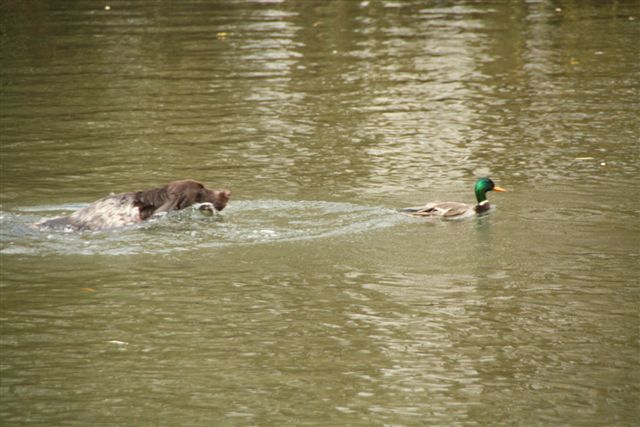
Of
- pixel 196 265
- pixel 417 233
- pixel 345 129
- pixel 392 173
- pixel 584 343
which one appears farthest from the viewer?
pixel 345 129

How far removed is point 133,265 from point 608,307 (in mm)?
3818

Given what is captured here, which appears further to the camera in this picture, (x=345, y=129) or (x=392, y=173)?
(x=345, y=129)

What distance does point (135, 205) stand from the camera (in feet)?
39.5

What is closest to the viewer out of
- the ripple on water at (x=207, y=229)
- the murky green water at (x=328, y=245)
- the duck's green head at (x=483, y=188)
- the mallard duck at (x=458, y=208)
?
the murky green water at (x=328, y=245)

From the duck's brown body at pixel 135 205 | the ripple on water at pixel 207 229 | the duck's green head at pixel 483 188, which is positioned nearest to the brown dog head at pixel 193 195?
the duck's brown body at pixel 135 205

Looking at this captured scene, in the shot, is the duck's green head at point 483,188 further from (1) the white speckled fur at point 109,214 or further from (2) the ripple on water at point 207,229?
(1) the white speckled fur at point 109,214

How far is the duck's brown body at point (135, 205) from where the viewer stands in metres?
11.9

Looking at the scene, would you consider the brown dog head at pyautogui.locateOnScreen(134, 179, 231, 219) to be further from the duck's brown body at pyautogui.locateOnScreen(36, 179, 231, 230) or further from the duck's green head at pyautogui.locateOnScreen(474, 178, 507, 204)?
the duck's green head at pyautogui.locateOnScreen(474, 178, 507, 204)

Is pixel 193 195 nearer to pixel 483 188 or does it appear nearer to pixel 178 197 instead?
pixel 178 197

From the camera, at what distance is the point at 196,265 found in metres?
10.9

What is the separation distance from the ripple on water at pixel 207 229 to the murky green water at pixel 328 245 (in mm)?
33

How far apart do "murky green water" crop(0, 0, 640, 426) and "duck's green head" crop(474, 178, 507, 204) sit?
263 mm

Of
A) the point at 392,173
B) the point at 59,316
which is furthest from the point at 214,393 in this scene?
the point at 392,173

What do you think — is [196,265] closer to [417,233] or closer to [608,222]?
[417,233]
